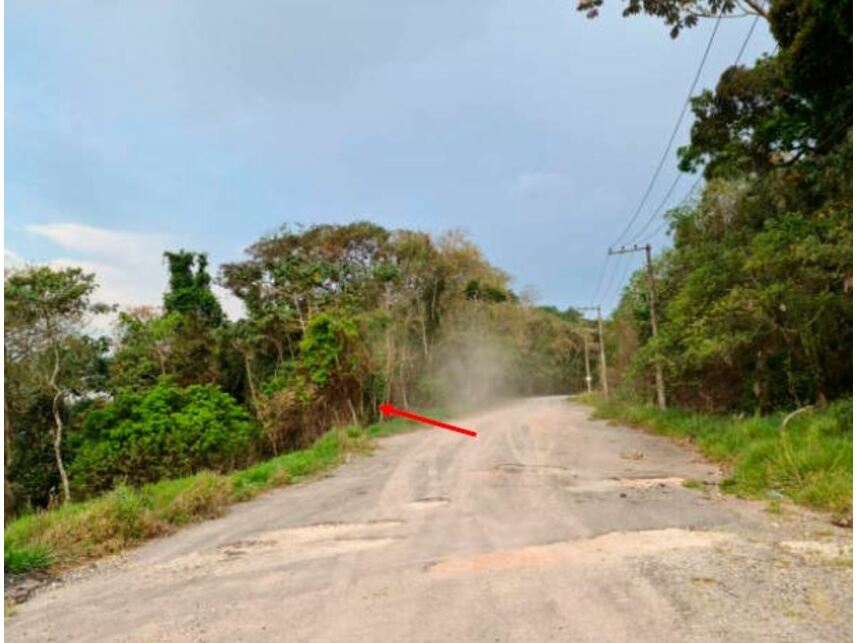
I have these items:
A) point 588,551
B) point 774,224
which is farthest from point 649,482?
point 774,224

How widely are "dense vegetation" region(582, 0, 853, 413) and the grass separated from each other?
198 cm

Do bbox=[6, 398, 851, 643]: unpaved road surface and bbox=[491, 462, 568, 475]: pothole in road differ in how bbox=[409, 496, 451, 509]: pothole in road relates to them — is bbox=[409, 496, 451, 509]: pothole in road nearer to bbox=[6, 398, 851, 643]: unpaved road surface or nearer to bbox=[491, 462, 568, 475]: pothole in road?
bbox=[6, 398, 851, 643]: unpaved road surface

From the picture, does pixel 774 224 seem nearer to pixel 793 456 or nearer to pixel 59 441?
pixel 793 456

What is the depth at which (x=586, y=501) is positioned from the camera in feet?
25.0

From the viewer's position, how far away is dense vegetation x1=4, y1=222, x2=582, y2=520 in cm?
1798

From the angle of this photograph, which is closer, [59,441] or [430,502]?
[430,502]

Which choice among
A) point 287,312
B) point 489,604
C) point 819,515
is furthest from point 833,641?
point 287,312

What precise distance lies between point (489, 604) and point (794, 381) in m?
13.2

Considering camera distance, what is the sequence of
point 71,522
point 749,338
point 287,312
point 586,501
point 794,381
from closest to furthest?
point 71,522 < point 586,501 < point 749,338 < point 794,381 < point 287,312

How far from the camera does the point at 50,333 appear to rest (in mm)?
17797

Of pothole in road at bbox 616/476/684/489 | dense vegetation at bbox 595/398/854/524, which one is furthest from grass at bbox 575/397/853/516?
pothole in road at bbox 616/476/684/489

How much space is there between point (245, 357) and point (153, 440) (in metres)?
6.74

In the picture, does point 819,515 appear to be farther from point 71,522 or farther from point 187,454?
point 187,454

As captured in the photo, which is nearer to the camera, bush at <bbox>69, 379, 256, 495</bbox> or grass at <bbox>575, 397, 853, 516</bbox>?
grass at <bbox>575, 397, 853, 516</bbox>
